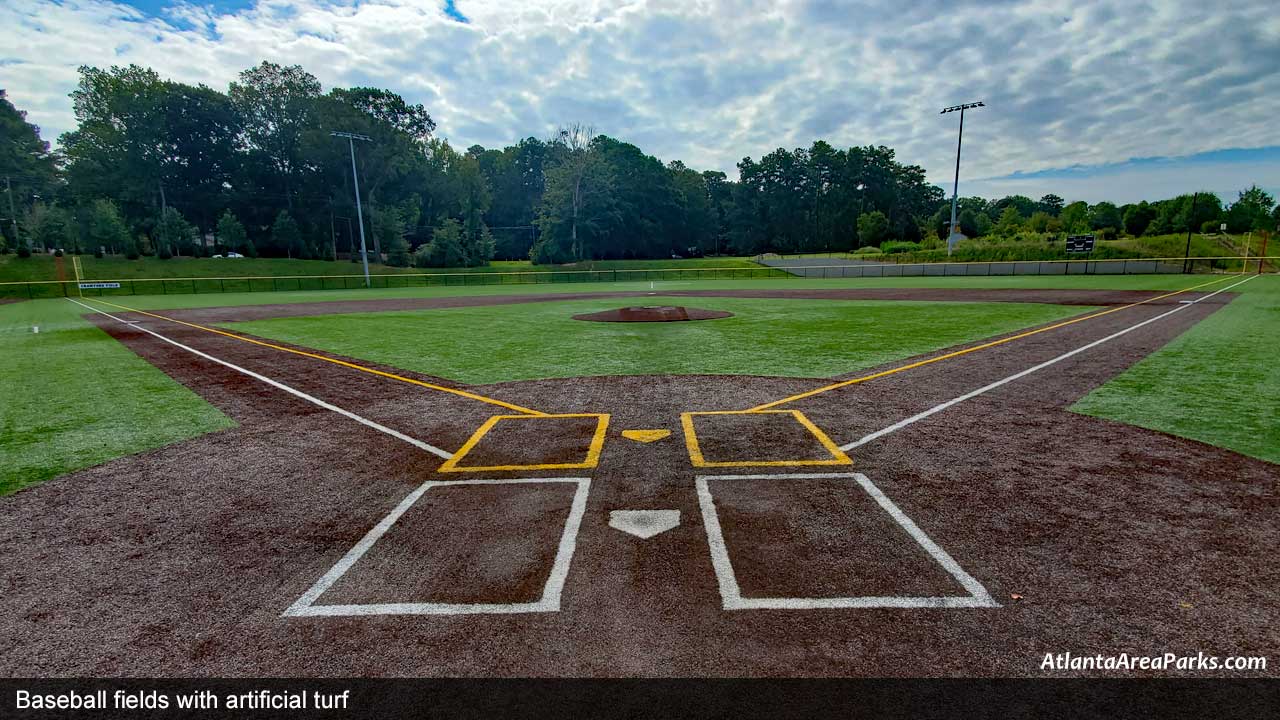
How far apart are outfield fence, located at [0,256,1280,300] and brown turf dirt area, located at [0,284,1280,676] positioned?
48.7 m

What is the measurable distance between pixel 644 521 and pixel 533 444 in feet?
8.11

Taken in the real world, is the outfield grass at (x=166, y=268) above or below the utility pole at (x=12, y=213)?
below

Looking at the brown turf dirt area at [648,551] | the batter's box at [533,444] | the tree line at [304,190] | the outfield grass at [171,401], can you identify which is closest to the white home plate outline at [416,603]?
the brown turf dirt area at [648,551]

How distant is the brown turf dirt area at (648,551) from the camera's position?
3.06 meters

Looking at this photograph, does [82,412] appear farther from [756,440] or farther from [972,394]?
[972,394]

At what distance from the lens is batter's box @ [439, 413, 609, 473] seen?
5941 mm

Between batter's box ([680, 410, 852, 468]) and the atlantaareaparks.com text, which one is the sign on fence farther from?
the atlantaareaparks.com text

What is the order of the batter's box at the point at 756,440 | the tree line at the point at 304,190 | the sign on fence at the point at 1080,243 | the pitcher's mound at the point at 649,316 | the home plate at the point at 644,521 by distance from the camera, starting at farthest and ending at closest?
the tree line at the point at 304,190, the sign on fence at the point at 1080,243, the pitcher's mound at the point at 649,316, the batter's box at the point at 756,440, the home plate at the point at 644,521

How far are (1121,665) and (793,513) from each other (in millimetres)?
2142

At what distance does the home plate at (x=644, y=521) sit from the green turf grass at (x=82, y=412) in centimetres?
590

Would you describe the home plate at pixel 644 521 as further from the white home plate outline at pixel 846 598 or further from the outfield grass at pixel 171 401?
the outfield grass at pixel 171 401

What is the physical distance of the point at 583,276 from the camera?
57406mm

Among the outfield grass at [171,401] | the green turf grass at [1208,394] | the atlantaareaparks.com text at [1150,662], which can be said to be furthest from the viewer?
the green turf grass at [1208,394]
